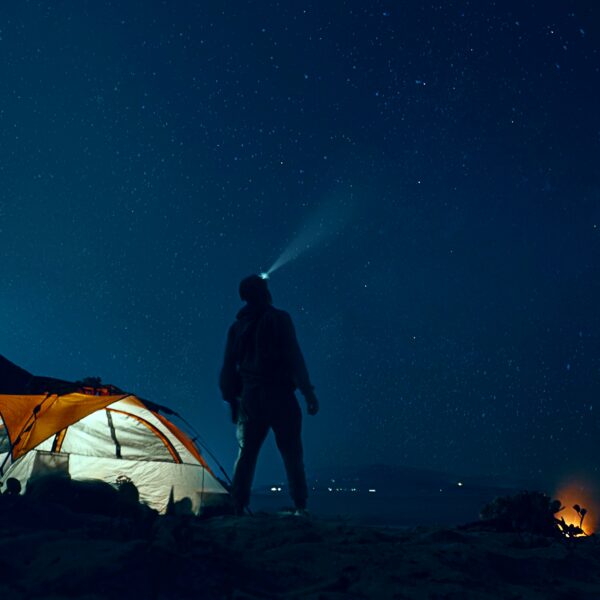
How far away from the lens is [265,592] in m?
3.21

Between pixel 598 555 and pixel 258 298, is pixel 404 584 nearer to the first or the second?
pixel 598 555

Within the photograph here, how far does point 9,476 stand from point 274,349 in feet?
11.4

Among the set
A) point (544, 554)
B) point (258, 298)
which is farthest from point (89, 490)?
point (544, 554)

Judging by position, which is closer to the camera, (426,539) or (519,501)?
(426,539)

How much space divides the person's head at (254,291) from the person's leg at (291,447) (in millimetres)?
1259

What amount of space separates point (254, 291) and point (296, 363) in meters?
1.06

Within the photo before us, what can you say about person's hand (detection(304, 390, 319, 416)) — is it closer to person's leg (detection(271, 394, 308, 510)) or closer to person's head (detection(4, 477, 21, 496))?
person's leg (detection(271, 394, 308, 510))

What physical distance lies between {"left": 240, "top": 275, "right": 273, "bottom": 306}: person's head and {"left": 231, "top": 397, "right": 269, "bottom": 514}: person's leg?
122 centimetres

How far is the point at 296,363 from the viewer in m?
6.73

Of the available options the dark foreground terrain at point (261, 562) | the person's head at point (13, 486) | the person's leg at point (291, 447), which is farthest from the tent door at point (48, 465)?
the person's leg at point (291, 447)

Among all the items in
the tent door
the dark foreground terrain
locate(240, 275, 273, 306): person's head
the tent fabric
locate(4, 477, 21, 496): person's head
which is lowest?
the dark foreground terrain

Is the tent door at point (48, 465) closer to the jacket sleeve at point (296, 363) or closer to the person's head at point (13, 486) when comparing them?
the person's head at point (13, 486)

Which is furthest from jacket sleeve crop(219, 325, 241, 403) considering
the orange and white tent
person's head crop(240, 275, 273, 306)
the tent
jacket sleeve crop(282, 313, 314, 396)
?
the tent

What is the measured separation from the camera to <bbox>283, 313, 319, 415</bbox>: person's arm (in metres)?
6.71
